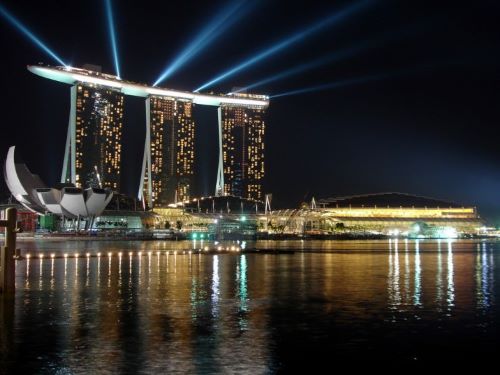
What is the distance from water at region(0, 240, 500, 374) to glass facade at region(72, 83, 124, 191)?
128 meters

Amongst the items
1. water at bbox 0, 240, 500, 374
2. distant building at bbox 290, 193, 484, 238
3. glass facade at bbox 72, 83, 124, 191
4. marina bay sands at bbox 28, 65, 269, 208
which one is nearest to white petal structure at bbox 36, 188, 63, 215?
marina bay sands at bbox 28, 65, 269, 208

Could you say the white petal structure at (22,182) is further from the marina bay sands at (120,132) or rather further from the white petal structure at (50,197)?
the marina bay sands at (120,132)

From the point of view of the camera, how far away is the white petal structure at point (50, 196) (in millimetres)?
111188

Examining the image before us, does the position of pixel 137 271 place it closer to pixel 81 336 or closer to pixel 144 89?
pixel 81 336

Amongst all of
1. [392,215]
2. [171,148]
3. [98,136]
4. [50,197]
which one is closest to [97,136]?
[98,136]

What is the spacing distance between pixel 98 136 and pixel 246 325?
14985cm

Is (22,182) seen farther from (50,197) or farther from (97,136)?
(97,136)

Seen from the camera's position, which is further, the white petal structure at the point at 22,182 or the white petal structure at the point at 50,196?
the white petal structure at the point at 22,182

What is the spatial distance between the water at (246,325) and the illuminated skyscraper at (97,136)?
122 metres

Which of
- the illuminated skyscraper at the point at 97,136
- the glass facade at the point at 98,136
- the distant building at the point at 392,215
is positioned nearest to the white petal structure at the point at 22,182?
the illuminated skyscraper at the point at 97,136

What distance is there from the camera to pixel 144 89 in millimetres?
149500

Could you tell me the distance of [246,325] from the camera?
13273mm

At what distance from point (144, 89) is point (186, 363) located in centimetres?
14407

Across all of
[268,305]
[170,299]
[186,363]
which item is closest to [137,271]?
[170,299]
